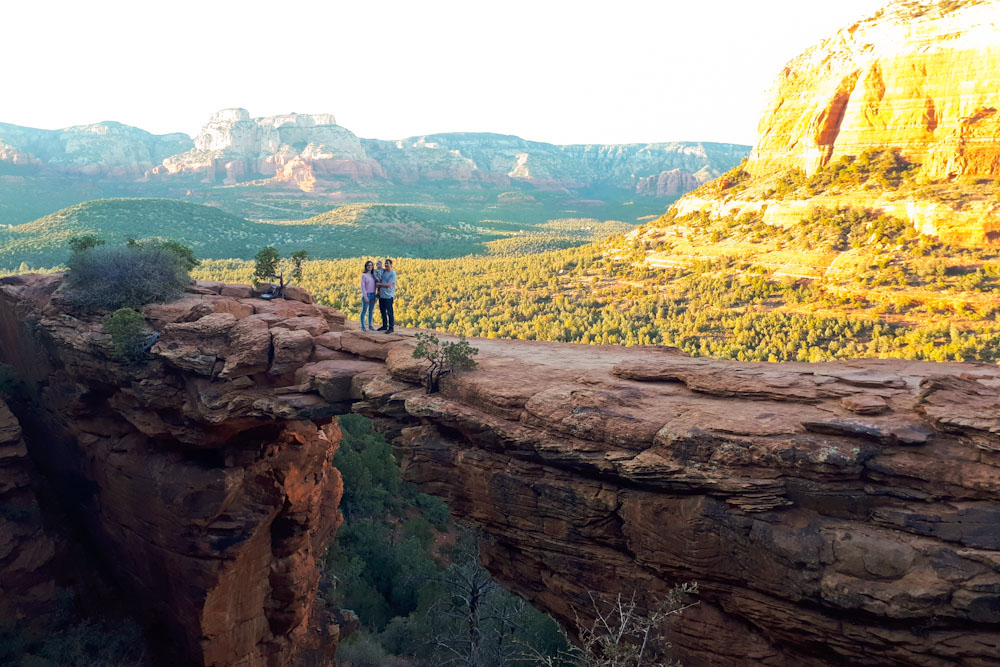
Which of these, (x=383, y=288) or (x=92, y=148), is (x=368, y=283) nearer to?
(x=383, y=288)

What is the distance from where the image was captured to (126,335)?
538 inches

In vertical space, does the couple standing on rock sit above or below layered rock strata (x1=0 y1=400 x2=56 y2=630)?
above

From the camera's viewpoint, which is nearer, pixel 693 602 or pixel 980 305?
pixel 693 602

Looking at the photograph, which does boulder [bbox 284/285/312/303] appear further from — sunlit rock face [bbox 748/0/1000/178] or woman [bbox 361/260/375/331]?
sunlit rock face [bbox 748/0/1000/178]

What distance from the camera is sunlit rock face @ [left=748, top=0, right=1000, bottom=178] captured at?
3394 cm

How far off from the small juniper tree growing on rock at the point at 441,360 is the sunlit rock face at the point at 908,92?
3658cm

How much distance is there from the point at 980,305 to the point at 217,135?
20656 centimetres

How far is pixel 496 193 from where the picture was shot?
172625mm

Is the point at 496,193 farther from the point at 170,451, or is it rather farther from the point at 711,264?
the point at 170,451

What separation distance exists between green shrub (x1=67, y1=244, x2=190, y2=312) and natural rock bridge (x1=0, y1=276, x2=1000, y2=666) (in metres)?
0.71

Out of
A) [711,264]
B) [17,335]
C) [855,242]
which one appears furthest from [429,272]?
[17,335]

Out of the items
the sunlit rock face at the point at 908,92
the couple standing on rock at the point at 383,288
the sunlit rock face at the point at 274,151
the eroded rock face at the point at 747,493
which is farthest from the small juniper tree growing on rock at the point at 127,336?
the sunlit rock face at the point at 274,151

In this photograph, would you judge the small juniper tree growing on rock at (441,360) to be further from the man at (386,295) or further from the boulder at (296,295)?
the boulder at (296,295)

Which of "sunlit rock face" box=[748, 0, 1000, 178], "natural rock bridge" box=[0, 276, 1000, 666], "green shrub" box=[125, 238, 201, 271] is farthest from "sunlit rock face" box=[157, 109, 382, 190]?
"natural rock bridge" box=[0, 276, 1000, 666]
